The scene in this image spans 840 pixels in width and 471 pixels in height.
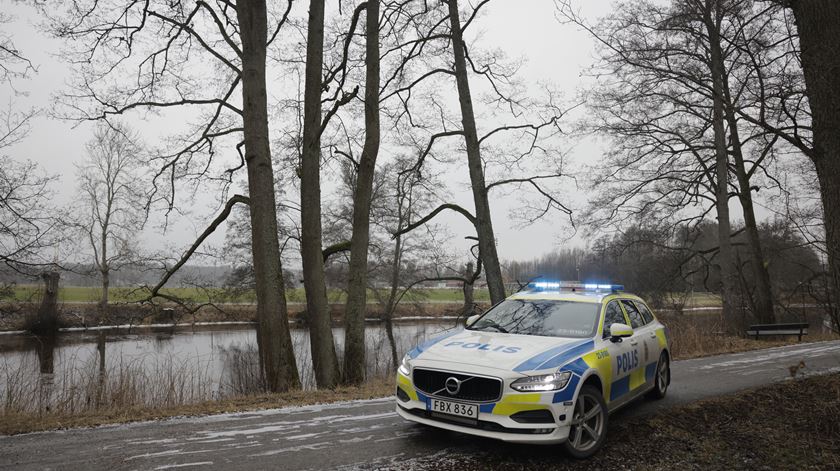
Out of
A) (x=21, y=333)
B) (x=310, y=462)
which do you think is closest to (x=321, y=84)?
(x=310, y=462)

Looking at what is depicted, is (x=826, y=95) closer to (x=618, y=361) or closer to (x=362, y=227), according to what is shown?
(x=618, y=361)

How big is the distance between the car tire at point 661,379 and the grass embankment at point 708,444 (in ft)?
1.75

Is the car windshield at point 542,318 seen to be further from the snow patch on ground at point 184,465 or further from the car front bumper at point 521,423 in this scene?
the snow patch on ground at point 184,465

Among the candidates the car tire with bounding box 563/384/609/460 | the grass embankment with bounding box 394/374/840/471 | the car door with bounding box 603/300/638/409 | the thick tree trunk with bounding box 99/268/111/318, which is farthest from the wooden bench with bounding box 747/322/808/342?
the thick tree trunk with bounding box 99/268/111/318

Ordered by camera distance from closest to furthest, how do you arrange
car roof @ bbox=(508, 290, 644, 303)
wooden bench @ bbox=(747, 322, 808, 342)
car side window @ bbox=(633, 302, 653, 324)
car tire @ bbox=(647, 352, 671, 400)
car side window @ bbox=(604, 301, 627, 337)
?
1. car side window @ bbox=(604, 301, 627, 337)
2. car roof @ bbox=(508, 290, 644, 303)
3. car tire @ bbox=(647, 352, 671, 400)
4. car side window @ bbox=(633, 302, 653, 324)
5. wooden bench @ bbox=(747, 322, 808, 342)

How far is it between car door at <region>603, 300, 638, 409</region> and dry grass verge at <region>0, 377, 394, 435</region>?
402cm

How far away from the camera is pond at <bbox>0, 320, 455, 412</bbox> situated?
862 cm

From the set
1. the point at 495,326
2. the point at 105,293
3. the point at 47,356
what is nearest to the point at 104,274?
the point at 105,293

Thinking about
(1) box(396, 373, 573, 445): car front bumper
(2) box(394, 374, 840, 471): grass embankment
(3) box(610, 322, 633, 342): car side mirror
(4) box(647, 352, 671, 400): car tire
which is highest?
(3) box(610, 322, 633, 342): car side mirror

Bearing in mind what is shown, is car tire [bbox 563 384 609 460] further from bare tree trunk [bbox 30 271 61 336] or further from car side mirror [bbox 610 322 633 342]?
bare tree trunk [bbox 30 271 61 336]

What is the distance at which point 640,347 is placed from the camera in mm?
6719

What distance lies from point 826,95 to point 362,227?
8.88 meters

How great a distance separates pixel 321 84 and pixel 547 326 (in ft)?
29.6

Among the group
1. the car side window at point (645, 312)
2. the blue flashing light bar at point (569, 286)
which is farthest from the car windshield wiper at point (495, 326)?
the car side window at point (645, 312)
